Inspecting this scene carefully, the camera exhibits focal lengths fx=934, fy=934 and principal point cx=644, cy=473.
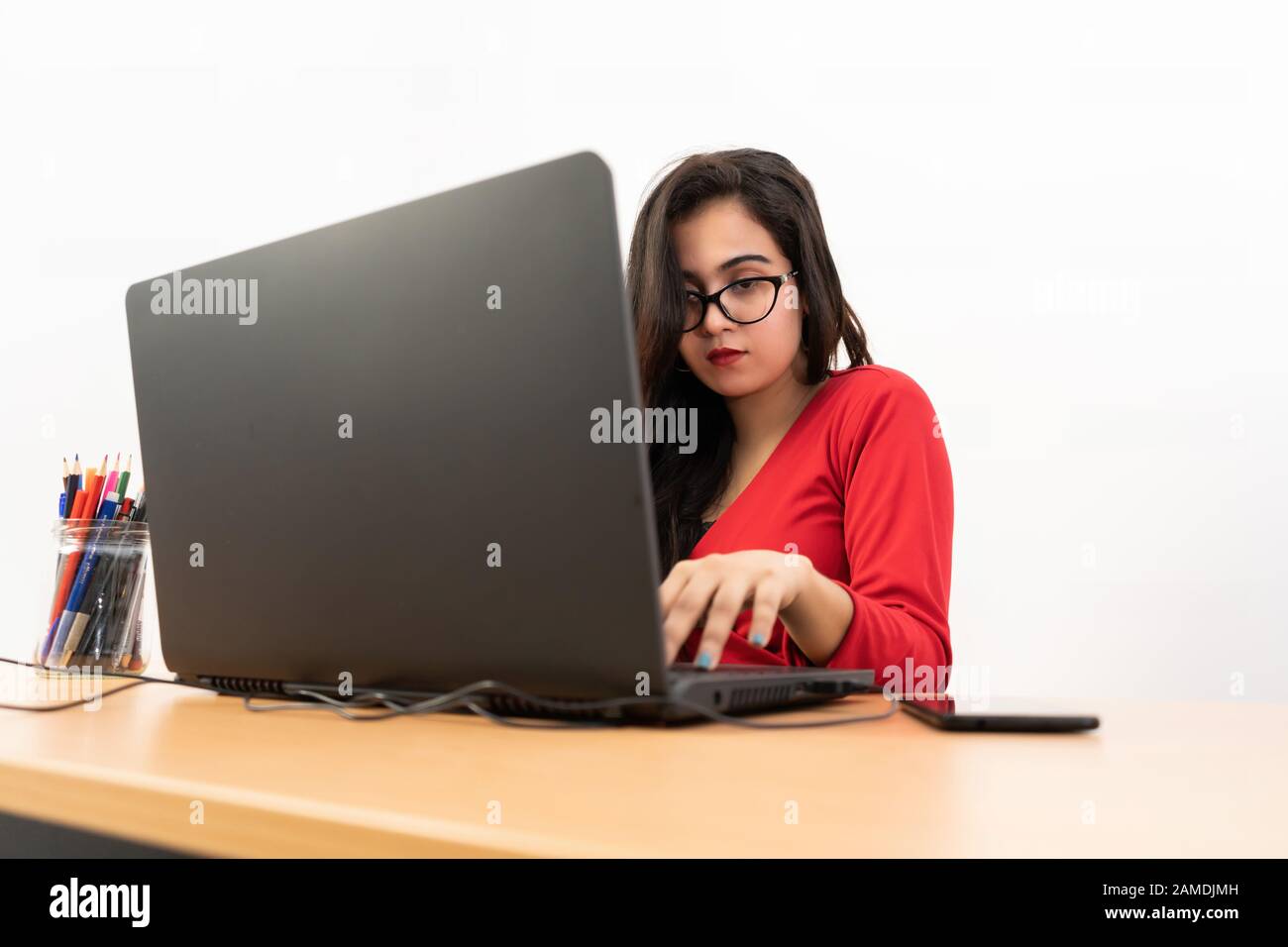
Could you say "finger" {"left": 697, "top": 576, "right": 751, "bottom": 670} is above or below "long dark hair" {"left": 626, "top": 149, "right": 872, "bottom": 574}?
below

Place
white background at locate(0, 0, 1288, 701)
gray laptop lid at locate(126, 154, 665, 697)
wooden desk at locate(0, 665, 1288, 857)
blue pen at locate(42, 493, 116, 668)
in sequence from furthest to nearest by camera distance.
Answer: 1. white background at locate(0, 0, 1288, 701)
2. blue pen at locate(42, 493, 116, 668)
3. gray laptop lid at locate(126, 154, 665, 697)
4. wooden desk at locate(0, 665, 1288, 857)

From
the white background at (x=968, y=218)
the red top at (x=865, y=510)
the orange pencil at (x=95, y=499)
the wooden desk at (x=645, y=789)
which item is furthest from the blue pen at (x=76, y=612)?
the white background at (x=968, y=218)

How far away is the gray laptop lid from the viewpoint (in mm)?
544

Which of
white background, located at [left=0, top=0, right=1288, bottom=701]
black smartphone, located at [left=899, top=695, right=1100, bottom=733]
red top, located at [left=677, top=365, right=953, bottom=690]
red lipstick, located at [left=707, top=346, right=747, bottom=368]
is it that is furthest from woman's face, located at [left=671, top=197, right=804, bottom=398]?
black smartphone, located at [left=899, top=695, right=1100, bottom=733]

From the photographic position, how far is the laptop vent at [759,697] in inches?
25.2

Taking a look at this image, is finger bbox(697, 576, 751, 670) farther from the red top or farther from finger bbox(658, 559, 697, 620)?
the red top

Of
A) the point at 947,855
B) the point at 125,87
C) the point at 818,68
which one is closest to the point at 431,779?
the point at 947,855

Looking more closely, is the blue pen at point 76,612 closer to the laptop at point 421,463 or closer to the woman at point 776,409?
the laptop at point 421,463

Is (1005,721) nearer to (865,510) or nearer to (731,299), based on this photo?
(865,510)

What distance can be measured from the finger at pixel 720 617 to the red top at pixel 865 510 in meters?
0.33

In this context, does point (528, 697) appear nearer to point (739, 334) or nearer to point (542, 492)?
point (542, 492)

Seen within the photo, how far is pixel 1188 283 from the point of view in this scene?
1713 mm

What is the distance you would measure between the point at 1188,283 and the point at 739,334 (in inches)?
37.0

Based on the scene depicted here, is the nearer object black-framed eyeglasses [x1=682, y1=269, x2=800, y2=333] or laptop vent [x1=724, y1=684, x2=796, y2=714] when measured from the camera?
laptop vent [x1=724, y1=684, x2=796, y2=714]
